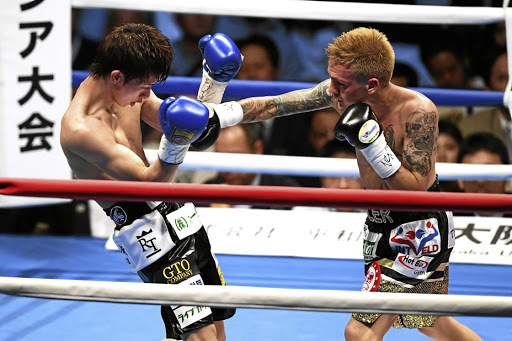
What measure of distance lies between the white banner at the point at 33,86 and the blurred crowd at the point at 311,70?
53cm

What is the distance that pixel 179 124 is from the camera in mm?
1523

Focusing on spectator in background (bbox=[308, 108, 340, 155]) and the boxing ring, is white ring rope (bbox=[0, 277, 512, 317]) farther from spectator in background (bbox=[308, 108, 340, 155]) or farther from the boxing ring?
spectator in background (bbox=[308, 108, 340, 155])

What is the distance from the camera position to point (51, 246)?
3.24m

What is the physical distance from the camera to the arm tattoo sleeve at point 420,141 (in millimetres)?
1724

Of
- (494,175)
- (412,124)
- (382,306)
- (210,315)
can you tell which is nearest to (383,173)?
(412,124)

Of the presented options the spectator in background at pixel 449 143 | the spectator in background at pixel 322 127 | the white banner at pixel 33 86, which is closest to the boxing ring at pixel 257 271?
the white banner at pixel 33 86

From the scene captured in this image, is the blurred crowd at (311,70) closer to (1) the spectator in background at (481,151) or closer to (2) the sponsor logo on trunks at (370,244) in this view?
(1) the spectator in background at (481,151)

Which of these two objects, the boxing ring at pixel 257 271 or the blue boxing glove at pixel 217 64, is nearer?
the boxing ring at pixel 257 271

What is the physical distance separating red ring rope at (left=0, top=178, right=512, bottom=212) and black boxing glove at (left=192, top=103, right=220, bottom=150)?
0.42 m

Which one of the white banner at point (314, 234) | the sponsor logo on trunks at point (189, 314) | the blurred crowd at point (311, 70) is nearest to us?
the sponsor logo on trunks at point (189, 314)

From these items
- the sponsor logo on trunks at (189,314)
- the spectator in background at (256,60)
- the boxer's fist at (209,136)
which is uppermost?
the boxer's fist at (209,136)

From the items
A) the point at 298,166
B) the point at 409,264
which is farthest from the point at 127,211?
the point at 298,166

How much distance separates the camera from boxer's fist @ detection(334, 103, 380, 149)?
1.62 m

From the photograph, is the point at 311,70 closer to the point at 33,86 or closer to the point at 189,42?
the point at 189,42
